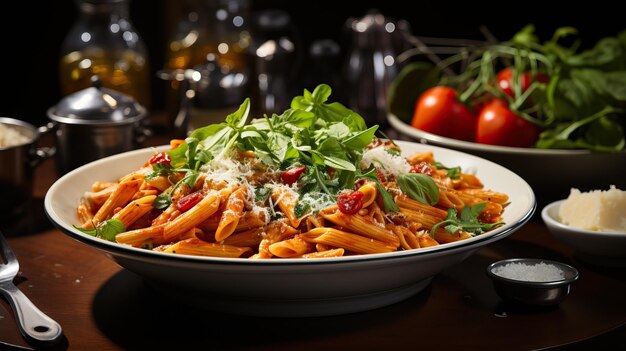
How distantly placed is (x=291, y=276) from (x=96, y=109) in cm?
108

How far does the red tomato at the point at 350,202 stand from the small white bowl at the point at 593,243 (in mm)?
474

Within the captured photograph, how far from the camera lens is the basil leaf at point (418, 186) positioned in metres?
1.61

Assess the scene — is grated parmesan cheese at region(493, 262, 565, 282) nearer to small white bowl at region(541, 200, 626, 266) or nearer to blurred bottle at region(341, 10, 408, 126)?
small white bowl at region(541, 200, 626, 266)

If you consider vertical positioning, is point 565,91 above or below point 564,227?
above

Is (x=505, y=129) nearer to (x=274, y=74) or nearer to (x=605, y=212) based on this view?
(x=605, y=212)

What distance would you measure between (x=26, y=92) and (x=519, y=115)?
260 cm

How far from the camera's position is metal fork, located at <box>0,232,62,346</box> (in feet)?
4.46

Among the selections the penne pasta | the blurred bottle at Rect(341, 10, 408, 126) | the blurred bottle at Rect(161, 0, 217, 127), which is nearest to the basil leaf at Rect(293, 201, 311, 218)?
Result: the penne pasta

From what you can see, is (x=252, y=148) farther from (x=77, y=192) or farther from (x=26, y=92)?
(x=26, y=92)

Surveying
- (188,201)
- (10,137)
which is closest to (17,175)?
(10,137)

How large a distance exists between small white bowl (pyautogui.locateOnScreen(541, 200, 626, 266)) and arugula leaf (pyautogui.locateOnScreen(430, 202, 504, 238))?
0.65 feet

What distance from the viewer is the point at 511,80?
246cm

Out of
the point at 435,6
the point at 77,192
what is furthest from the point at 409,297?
the point at 435,6

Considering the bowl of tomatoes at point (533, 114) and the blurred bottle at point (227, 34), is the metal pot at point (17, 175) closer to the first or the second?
the bowl of tomatoes at point (533, 114)
